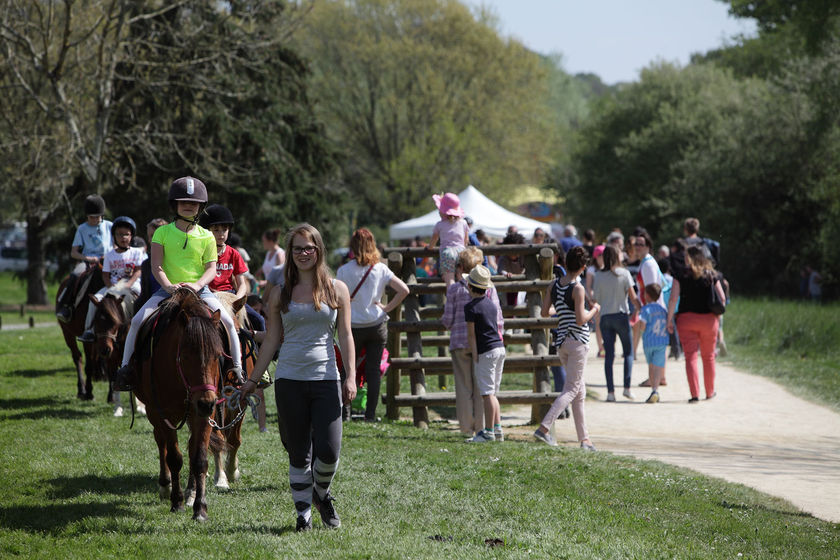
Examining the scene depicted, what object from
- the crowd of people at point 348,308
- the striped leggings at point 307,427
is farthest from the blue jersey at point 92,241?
the striped leggings at point 307,427

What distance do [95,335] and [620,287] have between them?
732 centimetres

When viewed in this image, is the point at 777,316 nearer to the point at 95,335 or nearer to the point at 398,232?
the point at 398,232

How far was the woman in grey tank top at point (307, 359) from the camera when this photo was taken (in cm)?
682

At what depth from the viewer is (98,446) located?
10.3m

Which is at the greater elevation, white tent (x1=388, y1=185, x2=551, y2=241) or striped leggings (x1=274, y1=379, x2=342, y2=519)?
white tent (x1=388, y1=185, x2=551, y2=241)

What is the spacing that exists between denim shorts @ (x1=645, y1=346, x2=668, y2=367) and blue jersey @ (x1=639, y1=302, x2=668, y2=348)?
0.06 meters

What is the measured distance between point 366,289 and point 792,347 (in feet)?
42.9

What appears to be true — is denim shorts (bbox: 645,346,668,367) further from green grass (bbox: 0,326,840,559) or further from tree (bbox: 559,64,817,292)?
tree (bbox: 559,64,817,292)

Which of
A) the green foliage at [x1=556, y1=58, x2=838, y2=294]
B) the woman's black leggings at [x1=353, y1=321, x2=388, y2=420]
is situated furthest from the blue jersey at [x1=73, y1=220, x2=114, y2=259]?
the green foliage at [x1=556, y1=58, x2=838, y2=294]

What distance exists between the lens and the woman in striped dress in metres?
11.1

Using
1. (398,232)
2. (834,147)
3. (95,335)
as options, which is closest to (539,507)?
(95,335)

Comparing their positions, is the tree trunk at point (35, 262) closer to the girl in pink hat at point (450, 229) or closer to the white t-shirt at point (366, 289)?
the girl in pink hat at point (450, 229)

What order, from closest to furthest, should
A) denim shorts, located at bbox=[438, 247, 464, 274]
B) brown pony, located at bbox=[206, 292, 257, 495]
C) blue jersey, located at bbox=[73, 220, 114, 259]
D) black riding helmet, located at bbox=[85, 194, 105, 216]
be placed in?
brown pony, located at bbox=[206, 292, 257, 495] → denim shorts, located at bbox=[438, 247, 464, 274] → black riding helmet, located at bbox=[85, 194, 105, 216] → blue jersey, located at bbox=[73, 220, 114, 259]

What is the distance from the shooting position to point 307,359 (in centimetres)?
683
